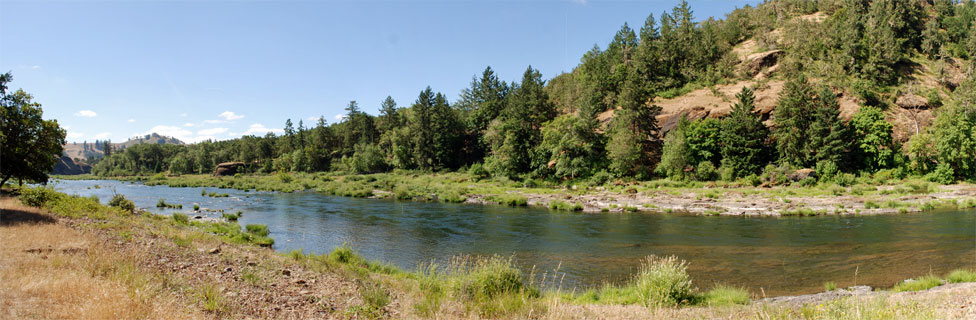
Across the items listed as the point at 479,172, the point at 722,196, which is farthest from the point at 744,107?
the point at 479,172

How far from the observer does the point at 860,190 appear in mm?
36000

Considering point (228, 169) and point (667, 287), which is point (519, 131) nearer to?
point (667, 287)

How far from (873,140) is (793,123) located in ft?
24.8

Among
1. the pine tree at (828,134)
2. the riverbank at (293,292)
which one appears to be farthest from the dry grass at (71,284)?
the pine tree at (828,134)

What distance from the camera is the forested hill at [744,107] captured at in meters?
46.1

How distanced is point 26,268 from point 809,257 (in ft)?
84.5

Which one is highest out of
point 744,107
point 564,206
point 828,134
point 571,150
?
point 744,107

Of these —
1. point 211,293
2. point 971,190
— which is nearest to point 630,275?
point 211,293

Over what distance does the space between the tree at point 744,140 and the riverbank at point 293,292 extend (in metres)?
41.0

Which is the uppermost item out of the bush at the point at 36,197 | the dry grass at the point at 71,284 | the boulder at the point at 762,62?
the boulder at the point at 762,62

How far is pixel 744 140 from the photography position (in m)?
48.7

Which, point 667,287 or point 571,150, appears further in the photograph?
point 571,150

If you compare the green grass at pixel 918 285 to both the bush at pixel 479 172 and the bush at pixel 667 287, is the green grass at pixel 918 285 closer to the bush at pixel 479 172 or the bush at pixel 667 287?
the bush at pixel 667 287

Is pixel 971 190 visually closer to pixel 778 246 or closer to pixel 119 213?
pixel 778 246
